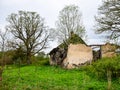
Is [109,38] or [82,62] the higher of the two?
[109,38]

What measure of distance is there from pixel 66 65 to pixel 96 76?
45.2ft

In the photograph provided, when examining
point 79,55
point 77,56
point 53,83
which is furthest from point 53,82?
point 79,55

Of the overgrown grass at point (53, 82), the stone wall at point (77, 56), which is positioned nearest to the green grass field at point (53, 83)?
the overgrown grass at point (53, 82)

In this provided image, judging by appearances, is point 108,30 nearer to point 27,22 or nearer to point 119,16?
point 119,16

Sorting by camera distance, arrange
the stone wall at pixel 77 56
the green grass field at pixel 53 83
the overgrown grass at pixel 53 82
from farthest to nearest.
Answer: the stone wall at pixel 77 56 < the green grass field at pixel 53 83 < the overgrown grass at pixel 53 82

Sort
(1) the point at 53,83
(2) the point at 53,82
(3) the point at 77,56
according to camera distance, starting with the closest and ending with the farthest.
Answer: (1) the point at 53,83
(2) the point at 53,82
(3) the point at 77,56

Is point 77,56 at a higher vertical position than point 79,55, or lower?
lower

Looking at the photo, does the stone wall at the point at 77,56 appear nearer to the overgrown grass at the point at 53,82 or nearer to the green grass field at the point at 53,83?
the overgrown grass at the point at 53,82

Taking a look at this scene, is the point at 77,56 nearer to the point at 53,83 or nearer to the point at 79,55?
the point at 79,55

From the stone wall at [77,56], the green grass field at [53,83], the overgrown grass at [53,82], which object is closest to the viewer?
the overgrown grass at [53,82]

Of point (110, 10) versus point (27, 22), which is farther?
A: point (27, 22)

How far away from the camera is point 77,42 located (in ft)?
142

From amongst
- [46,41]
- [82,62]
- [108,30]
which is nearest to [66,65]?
[82,62]

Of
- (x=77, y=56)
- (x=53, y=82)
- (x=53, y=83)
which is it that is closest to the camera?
(x=53, y=83)
